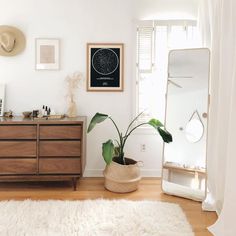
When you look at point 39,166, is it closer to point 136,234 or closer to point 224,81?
point 136,234

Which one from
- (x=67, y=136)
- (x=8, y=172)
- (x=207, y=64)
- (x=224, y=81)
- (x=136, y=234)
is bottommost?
(x=136, y=234)

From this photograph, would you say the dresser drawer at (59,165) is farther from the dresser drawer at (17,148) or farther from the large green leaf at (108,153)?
the large green leaf at (108,153)

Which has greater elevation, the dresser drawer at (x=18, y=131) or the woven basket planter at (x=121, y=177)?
the dresser drawer at (x=18, y=131)

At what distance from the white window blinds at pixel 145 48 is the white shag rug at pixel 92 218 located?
171 cm

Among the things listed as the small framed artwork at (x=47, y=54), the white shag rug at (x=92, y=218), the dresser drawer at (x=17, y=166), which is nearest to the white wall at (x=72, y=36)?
the small framed artwork at (x=47, y=54)

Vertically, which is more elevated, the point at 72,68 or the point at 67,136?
the point at 72,68

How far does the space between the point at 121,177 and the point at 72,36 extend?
6.04ft

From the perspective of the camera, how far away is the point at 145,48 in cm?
348

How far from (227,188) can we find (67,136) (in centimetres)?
168

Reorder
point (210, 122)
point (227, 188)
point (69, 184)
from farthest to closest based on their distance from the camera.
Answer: point (69, 184), point (210, 122), point (227, 188)

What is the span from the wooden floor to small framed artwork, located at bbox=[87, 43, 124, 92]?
1.22 meters

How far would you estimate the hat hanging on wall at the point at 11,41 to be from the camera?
10.8 ft

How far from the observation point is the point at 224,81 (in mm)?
2363

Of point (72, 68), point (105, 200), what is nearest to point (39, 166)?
point (105, 200)
